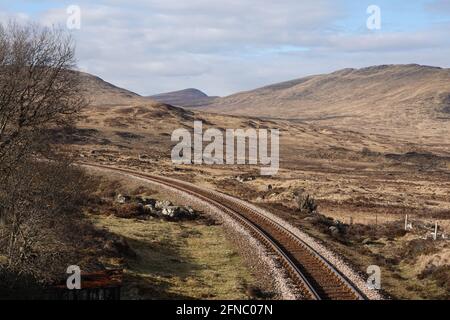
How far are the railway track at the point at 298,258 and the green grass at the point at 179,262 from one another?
1.88 m

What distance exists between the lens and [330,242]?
98.9 ft

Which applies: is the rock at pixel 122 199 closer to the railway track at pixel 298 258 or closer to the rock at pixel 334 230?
the railway track at pixel 298 258

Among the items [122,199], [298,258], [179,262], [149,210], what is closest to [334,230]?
[298,258]

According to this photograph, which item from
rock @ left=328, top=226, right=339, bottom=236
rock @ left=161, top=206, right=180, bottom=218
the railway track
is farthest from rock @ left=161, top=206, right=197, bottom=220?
rock @ left=328, top=226, right=339, bottom=236

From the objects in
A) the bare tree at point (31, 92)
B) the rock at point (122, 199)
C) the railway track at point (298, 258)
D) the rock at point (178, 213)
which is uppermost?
the bare tree at point (31, 92)

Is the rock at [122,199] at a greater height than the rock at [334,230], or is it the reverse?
the rock at [122,199]

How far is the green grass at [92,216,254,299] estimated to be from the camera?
20047 millimetres

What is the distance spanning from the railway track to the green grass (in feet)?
6.17

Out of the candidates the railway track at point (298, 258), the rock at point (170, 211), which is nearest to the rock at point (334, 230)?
the railway track at point (298, 258)

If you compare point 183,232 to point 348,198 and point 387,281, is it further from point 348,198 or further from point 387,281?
point 348,198

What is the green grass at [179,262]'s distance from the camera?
2005 centimetres

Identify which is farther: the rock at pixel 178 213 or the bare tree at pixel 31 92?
the rock at pixel 178 213

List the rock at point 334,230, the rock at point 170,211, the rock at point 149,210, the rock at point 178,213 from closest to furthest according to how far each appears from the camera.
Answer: the rock at point 334,230
the rock at point 178,213
the rock at point 170,211
the rock at point 149,210

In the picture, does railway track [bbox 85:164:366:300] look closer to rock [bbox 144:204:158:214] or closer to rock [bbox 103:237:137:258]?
rock [bbox 144:204:158:214]
